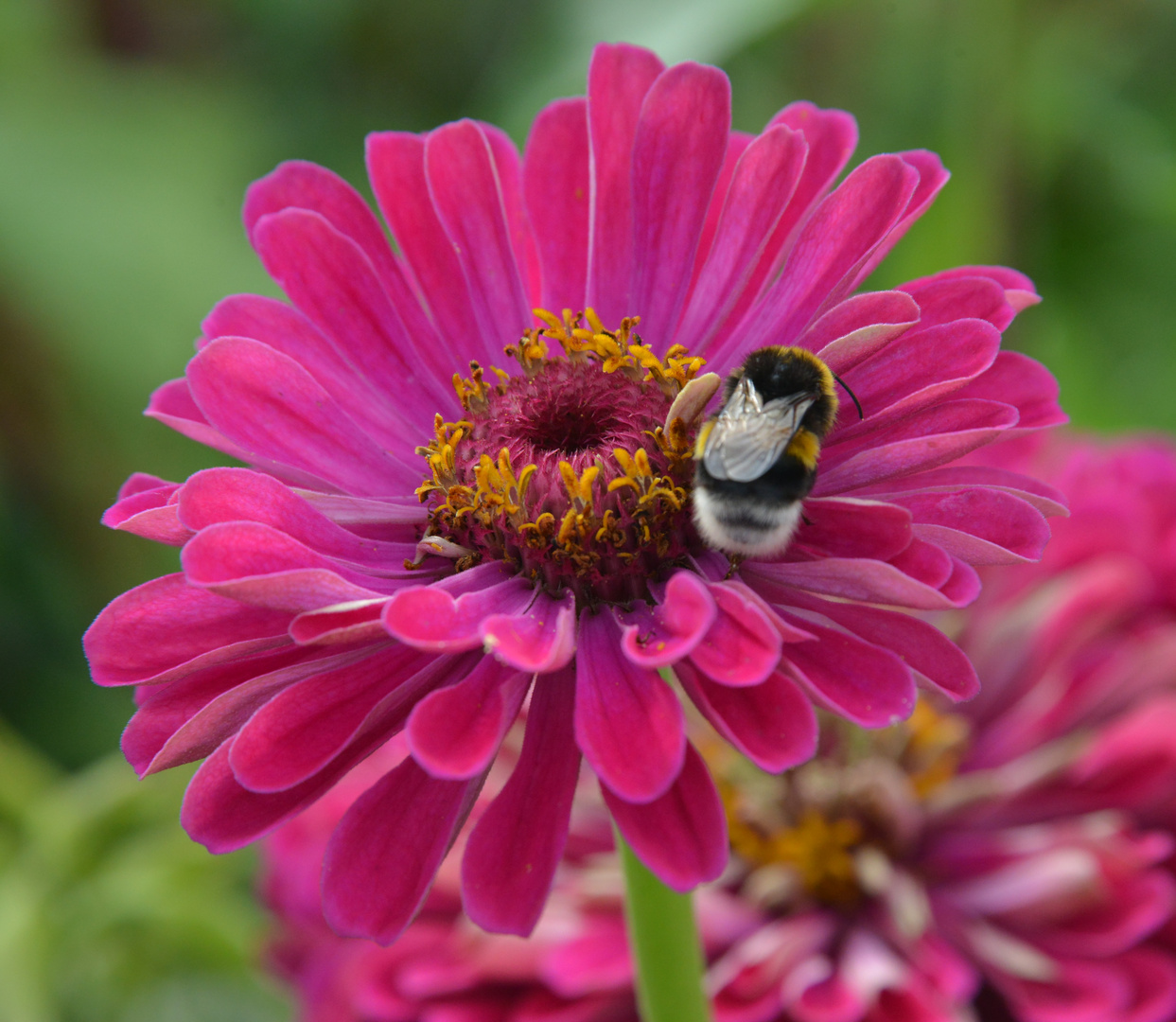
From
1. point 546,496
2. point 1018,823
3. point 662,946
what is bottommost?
point 1018,823

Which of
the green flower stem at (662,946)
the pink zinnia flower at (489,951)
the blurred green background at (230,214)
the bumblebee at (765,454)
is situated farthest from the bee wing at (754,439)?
the blurred green background at (230,214)

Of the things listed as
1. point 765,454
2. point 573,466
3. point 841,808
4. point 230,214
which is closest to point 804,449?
point 765,454

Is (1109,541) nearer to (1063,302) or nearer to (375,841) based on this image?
(375,841)

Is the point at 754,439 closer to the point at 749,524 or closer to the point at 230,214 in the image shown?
the point at 749,524

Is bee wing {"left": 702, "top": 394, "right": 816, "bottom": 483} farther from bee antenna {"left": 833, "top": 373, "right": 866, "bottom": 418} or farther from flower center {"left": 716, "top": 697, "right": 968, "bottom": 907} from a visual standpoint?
flower center {"left": 716, "top": 697, "right": 968, "bottom": 907}

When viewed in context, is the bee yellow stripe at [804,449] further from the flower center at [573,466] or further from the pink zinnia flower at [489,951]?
the pink zinnia flower at [489,951]

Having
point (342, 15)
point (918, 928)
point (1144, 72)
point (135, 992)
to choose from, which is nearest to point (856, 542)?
point (918, 928)
